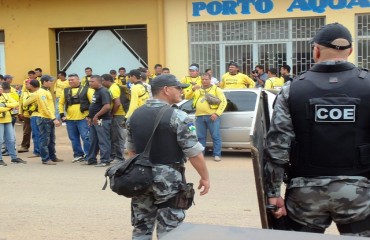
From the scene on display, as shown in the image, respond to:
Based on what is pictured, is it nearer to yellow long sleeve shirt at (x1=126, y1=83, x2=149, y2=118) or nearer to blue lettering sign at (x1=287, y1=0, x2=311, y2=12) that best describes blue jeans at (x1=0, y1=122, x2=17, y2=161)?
yellow long sleeve shirt at (x1=126, y1=83, x2=149, y2=118)

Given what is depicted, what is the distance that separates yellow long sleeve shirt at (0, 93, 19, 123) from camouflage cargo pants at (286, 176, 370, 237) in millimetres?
8617

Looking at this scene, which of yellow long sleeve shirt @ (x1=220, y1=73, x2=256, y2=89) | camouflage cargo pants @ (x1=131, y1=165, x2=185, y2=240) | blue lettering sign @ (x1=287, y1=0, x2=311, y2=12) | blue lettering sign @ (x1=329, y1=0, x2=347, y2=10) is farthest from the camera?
blue lettering sign @ (x1=287, y1=0, x2=311, y2=12)

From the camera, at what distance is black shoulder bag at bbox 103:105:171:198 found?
13.9 ft

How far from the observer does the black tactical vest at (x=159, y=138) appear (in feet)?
14.3

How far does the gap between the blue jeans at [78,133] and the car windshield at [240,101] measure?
202cm

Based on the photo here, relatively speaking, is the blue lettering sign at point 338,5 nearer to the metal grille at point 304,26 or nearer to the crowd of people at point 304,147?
the metal grille at point 304,26

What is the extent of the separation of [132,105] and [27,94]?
2.58 m

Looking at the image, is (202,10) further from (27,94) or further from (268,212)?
(268,212)

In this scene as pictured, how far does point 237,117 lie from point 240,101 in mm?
398

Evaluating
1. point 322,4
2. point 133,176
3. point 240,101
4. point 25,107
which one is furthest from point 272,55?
point 133,176

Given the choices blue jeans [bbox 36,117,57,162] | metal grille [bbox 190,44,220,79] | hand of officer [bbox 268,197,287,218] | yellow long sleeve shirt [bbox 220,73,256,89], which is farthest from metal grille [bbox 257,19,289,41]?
hand of officer [bbox 268,197,287,218]

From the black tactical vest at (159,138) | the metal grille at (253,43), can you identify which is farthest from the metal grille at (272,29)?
the black tactical vest at (159,138)

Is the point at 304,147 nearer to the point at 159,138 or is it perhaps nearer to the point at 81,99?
the point at 159,138

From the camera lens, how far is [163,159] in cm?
439
